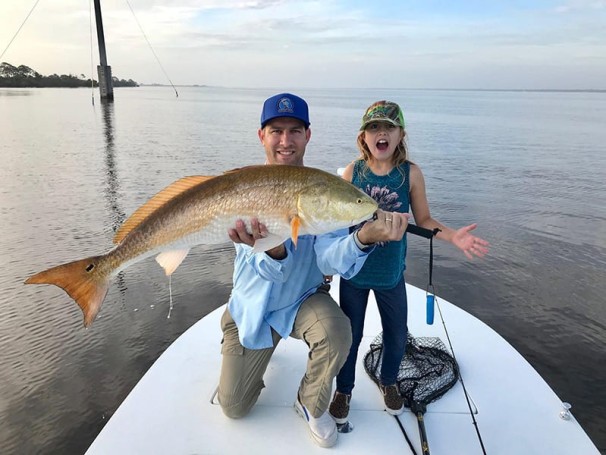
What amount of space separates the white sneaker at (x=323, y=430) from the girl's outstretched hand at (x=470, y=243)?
4.92 feet

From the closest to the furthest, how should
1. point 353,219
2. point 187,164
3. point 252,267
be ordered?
point 353,219 → point 252,267 → point 187,164

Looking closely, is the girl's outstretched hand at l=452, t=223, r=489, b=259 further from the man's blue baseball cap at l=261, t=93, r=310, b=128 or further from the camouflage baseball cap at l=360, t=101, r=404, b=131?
the man's blue baseball cap at l=261, t=93, r=310, b=128

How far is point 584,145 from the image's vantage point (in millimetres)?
24172

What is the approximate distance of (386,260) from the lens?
333 cm

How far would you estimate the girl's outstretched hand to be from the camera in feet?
9.31

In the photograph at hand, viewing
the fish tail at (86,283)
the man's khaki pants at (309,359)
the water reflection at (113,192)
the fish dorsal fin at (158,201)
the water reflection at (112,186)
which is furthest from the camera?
the water reflection at (112,186)

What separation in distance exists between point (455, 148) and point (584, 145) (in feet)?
24.6

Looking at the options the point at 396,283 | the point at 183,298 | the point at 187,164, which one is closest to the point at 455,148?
the point at 187,164

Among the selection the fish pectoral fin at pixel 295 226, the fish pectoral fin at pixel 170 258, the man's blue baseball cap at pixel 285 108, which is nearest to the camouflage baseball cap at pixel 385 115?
the man's blue baseball cap at pixel 285 108

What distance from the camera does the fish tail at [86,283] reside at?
8.87 ft

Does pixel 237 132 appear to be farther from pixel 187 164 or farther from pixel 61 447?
pixel 61 447

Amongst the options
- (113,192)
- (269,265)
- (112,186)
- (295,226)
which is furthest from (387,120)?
(112,186)

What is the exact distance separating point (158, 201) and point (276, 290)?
109cm

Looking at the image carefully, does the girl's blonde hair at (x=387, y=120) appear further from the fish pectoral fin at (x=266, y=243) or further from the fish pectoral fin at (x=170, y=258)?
the fish pectoral fin at (x=170, y=258)
